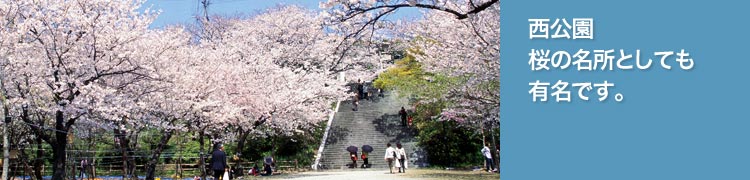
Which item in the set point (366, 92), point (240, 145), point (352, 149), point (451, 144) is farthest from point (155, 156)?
point (366, 92)

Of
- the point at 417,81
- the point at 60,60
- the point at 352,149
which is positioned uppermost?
the point at 417,81

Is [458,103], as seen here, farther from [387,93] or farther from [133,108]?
[387,93]

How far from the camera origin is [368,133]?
2981 centimetres

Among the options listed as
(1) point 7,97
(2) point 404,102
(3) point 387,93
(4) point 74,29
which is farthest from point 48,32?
(3) point 387,93

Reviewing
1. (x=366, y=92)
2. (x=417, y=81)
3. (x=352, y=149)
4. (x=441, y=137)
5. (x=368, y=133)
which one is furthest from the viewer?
(x=366, y=92)

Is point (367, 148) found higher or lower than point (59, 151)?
lower

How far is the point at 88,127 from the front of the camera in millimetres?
16844

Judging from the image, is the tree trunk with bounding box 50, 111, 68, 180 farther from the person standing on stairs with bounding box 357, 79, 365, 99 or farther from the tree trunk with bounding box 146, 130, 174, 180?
the person standing on stairs with bounding box 357, 79, 365, 99

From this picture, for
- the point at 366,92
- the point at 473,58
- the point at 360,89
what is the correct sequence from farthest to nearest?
the point at 366,92
the point at 360,89
the point at 473,58

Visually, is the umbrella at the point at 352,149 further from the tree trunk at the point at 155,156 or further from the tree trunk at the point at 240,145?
the tree trunk at the point at 155,156

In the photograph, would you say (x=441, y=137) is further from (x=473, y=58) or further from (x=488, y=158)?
(x=473, y=58)

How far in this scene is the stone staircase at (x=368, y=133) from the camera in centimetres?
2695

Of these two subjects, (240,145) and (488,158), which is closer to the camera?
(488,158)

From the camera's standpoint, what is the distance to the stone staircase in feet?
88.4
